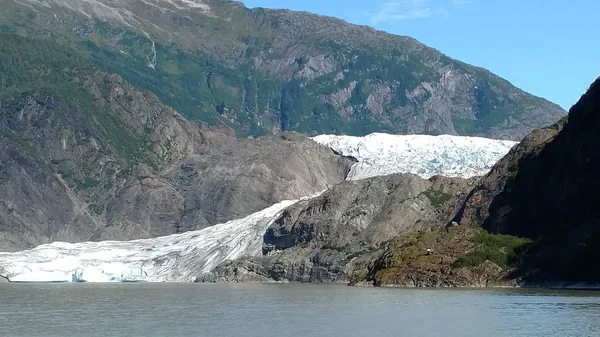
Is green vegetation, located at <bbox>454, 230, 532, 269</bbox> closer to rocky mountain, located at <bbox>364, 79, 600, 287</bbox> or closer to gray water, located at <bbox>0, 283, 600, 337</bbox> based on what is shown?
rocky mountain, located at <bbox>364, 79, 600, 287</bbox>

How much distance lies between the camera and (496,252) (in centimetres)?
15188

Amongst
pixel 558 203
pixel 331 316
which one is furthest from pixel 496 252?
pixel 331 316

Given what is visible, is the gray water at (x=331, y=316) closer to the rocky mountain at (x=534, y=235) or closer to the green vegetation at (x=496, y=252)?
the rocky mountain at (x=534, y=235)

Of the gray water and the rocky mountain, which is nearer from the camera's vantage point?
the gray water

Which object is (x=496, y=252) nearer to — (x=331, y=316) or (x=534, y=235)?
(x=534, y=235)

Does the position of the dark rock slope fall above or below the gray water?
above

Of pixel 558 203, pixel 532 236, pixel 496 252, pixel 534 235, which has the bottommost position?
pixel 496 252

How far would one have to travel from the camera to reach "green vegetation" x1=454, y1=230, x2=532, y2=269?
150250mm

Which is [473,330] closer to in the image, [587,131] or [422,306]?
[422,306]

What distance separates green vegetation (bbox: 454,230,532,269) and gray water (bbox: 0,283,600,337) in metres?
17.4

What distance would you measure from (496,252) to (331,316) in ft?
189

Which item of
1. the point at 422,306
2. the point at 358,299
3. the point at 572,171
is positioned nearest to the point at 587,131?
the point at 572,171

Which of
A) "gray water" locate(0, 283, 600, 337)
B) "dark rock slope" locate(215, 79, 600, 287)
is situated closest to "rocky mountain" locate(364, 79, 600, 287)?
"dark rock slope" locate(215, 79, 600, 287)

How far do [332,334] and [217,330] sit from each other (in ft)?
32.1
